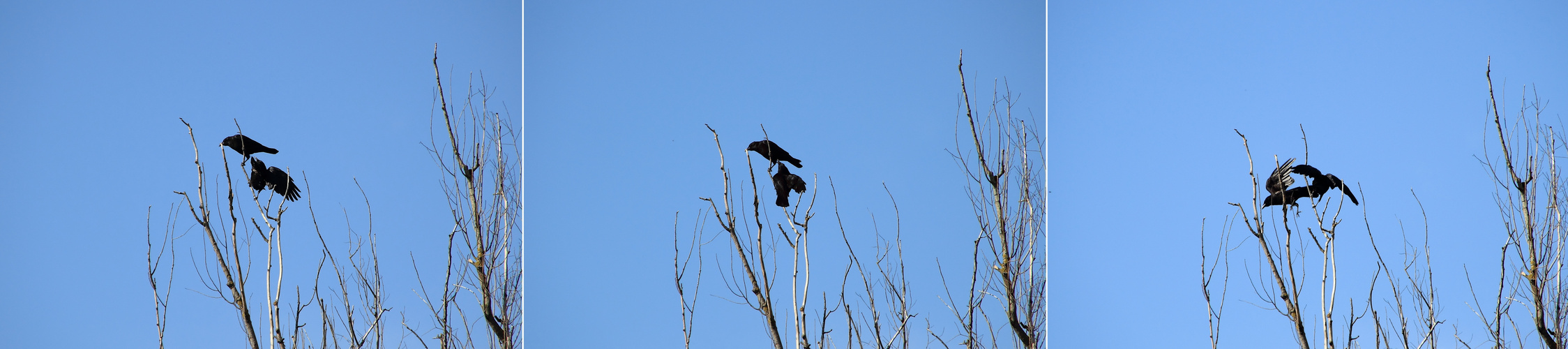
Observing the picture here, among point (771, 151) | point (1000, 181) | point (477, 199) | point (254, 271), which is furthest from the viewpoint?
point (1000, 181)

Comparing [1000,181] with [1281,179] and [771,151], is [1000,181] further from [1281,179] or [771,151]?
[771,151]

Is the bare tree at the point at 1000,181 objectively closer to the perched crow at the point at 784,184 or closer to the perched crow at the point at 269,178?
the perched crow at the point at 784,184

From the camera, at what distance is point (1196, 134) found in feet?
15.0

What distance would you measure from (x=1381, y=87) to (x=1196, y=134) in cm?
84

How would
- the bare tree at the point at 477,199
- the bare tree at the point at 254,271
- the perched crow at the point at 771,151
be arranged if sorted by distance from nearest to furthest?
the perched crow at the point at 771,151 → the bare tree at the point at 254,271 → the bare tree at the point at 477,199

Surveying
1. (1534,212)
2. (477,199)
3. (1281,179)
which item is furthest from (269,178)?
(1534,212)

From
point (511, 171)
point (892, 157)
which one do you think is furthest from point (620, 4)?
point (892, 157)

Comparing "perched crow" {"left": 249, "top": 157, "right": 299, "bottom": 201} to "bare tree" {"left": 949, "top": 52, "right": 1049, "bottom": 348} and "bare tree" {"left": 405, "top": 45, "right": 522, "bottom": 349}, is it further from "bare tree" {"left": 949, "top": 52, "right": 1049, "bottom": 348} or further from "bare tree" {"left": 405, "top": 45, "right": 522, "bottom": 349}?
"bare tree" {"left": 949, "top": 52, "right": 1049, "bottom": 348}

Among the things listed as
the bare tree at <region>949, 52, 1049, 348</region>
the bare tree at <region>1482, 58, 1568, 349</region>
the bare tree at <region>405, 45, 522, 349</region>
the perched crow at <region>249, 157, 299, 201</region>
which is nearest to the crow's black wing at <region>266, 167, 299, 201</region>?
the perched crow at <region>249, 157, 299, 201</region>

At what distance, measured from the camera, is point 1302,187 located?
2.72 metres

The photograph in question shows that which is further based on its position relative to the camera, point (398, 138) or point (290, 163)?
point (398, 138)

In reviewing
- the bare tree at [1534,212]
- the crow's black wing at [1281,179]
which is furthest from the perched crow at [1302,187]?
the bare tree at [1534,212]

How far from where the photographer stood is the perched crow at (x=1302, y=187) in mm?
2662

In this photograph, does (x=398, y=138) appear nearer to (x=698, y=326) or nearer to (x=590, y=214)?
(x=590, y=214)
